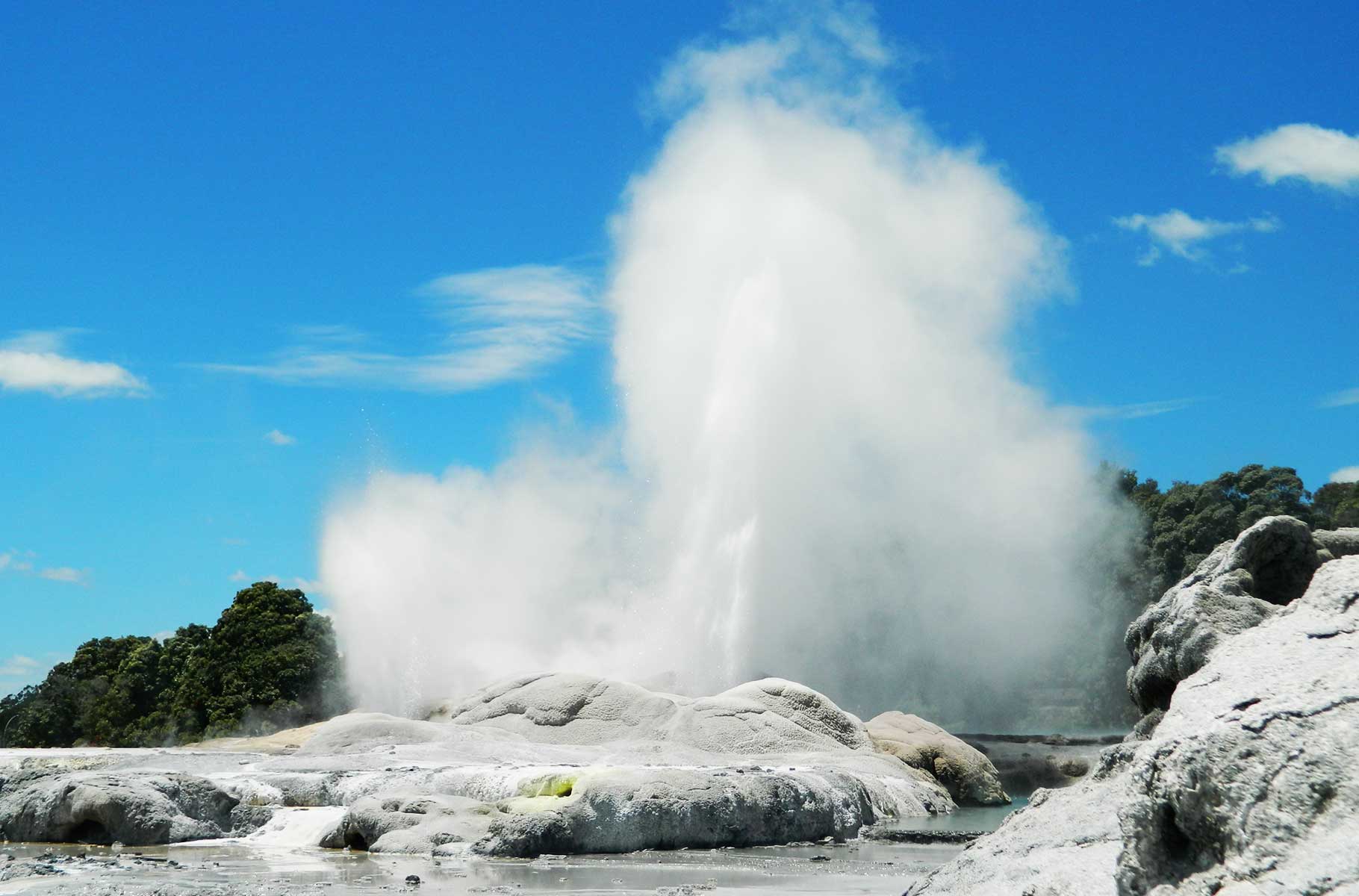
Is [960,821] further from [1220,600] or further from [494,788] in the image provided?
[1220,600]

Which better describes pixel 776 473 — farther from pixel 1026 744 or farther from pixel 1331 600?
pixel 1331 600

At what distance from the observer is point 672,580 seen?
138 ft

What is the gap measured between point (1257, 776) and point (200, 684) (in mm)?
50690

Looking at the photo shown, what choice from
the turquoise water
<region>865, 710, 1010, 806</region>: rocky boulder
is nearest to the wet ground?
the turquoise water

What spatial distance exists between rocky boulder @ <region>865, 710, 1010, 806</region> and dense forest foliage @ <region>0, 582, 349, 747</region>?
2488cm

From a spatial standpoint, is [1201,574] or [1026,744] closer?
[1201,574]

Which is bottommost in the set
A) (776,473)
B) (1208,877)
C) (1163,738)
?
(1208,877)

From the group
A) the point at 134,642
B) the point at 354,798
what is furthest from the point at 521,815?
the point at 134,642

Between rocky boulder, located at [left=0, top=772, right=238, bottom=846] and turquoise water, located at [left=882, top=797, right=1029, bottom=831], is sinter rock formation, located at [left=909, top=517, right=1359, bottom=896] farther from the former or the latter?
rocky boulder, located at [left=0, top=772, right=238, bottom=846]

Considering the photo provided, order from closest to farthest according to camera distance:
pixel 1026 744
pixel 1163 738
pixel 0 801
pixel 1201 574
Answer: pixel 1163 738
pixel 1201 574
pixel 0 801
pixel 1026 744

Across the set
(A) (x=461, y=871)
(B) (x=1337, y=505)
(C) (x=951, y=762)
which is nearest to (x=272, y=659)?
(C) (x=951, y=762)

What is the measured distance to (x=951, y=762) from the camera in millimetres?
28172

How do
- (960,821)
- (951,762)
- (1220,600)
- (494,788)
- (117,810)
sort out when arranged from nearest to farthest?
(1220,600)
(117,810)
(494,788)
(960,821)
(951,762)

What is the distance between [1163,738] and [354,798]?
15.9 metres
